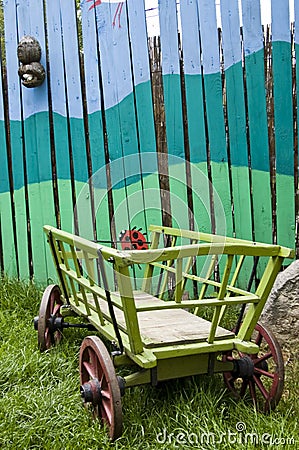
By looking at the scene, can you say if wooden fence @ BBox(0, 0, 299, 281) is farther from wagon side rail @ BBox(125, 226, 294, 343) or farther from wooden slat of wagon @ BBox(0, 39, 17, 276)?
wagon side rail @ BBox(125, 226, 294, 343)

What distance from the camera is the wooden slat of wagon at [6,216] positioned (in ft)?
18.0

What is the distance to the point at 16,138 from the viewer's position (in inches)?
213

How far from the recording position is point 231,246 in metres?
2.91

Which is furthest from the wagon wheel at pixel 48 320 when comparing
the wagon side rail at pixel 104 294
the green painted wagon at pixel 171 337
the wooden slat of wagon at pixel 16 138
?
the wooden slat of wagon at pixel 16 138

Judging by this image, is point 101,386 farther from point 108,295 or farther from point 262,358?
point 262,358

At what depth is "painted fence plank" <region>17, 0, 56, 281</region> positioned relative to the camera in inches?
206

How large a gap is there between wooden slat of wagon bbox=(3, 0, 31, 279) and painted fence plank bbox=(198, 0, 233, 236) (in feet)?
5.62

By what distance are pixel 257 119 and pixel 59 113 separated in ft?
5.56

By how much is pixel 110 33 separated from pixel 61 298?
2132mm

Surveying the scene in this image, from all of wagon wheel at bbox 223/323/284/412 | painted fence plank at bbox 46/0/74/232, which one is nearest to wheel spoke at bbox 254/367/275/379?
wagon wheel at bbox 223/323/284/412

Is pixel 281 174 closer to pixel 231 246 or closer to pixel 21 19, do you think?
pixel 231 246

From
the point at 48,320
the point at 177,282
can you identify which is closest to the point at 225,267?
the point at 177,282

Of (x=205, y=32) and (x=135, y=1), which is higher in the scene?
(x=135, y=1)

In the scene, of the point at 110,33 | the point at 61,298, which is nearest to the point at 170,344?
the point at 61,298
